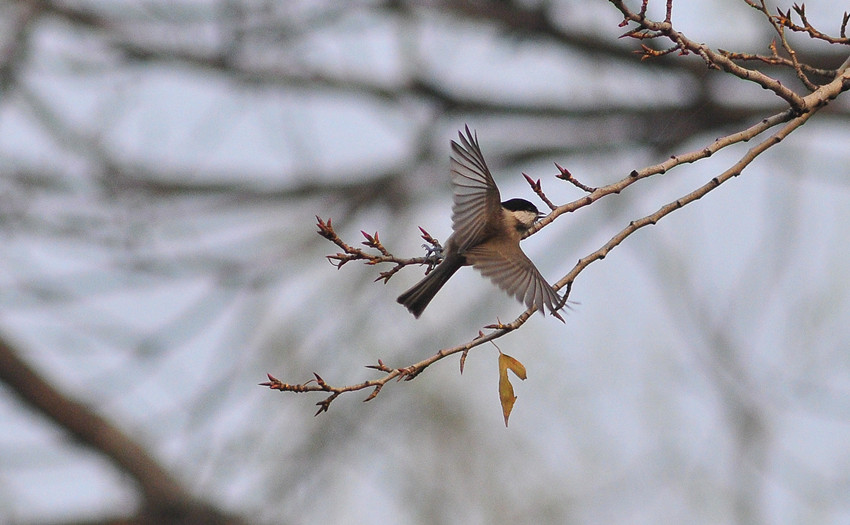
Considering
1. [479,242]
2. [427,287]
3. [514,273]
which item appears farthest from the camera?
[479,242]

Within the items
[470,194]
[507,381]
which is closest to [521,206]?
[470,194]

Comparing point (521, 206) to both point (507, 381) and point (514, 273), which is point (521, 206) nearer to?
point (514, 273)

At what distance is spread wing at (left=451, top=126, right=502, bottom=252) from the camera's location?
299cm

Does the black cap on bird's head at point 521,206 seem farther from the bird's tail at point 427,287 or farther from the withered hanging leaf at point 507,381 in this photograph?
the withered hanging leaf at point 507,381

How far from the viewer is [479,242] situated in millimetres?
3566

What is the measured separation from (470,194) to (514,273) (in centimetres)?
32

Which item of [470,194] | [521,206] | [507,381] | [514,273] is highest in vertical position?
[521,206]

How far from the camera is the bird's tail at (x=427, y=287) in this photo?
10.5ft

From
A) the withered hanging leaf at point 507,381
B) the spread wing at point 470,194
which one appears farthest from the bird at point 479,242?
the withered hanging leaf at point 507,381

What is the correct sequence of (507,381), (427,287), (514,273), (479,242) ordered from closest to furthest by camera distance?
(507,381), (514,273), (427,287), (479,242)

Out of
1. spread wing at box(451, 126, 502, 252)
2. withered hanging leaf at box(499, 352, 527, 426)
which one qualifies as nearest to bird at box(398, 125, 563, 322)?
spread wing at box(451, 126, 502, 252)

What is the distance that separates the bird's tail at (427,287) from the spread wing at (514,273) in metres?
0.08

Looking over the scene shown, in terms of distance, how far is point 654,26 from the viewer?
255 cm

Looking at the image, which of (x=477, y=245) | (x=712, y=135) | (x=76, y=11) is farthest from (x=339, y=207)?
(x=477, y=245)
